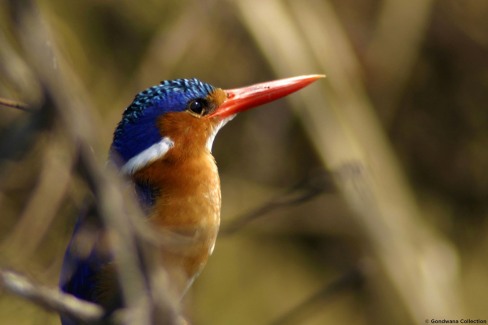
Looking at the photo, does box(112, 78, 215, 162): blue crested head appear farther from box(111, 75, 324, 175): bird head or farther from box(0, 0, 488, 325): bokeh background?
box(0, 0, 488, 325): bokeh background

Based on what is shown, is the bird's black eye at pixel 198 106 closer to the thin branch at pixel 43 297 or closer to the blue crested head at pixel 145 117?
the blue crested head at pixel 145 117

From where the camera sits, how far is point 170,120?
2.71 meters

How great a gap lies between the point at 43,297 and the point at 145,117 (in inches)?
53.9

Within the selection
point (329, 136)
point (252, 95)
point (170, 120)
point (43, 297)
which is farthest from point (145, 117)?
point (329, 136)

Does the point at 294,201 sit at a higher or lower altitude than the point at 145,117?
lower

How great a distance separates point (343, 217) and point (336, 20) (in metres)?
1.13

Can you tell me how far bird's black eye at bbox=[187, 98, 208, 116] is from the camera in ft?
9.12

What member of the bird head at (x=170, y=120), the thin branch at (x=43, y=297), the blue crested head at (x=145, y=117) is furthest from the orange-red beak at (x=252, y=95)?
the thin branch at (x=43, y=297)

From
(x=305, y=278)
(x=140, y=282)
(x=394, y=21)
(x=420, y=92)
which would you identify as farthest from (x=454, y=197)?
(x=140, y=282)

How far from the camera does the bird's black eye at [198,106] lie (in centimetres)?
278

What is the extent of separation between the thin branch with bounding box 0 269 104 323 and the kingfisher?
0.77 metres

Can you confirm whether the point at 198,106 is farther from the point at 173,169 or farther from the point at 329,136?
the point at 329,136

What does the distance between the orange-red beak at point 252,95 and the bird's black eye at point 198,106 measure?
0.04 meters

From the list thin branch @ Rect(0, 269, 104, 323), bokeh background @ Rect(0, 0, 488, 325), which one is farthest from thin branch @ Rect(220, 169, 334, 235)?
bokeh background @ Rect(0, 0, 488, 325)
